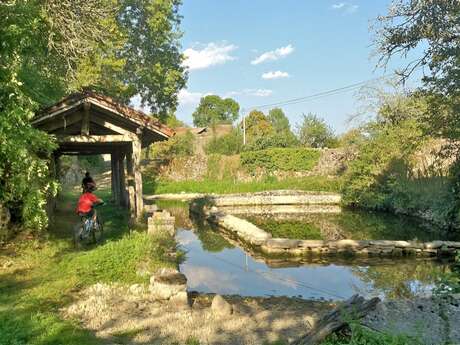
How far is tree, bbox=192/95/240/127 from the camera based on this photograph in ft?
281

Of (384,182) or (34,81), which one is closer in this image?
(34,81)

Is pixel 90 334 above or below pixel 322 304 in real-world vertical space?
above

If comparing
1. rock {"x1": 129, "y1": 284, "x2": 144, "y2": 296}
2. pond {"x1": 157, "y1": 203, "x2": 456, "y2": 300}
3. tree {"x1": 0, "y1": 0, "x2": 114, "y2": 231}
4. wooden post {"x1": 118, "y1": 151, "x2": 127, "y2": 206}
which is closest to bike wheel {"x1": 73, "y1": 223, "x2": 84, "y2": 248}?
tree {"x1": 0, "y1": 0, "x2": 114, "y2": 231}

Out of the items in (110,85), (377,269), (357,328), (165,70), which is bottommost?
(377,269)

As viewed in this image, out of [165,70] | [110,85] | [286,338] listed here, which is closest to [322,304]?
[286,338]

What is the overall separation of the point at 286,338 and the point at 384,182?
20.3m

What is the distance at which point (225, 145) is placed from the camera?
152ft

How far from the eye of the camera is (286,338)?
243 inches

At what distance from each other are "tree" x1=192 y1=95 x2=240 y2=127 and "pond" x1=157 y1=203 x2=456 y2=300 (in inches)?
2805

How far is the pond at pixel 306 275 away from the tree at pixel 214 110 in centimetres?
7124

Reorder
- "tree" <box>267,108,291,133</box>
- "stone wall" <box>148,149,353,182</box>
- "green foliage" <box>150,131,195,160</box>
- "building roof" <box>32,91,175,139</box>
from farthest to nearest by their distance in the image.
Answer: "tree" <box>267,108,291,133</box> → "green foliage" <box>150,131,195,160</box> → "stone wall" <box>148,149,353,182</box> → "building roof" <box>32,91,175,139</box>

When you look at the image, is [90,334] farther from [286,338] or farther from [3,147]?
[3,147]

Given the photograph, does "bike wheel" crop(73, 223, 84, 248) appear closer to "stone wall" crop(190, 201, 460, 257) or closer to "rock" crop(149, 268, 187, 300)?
"rock" crop(149, 268, 187, 300)

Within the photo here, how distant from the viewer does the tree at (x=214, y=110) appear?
85.8 meters
